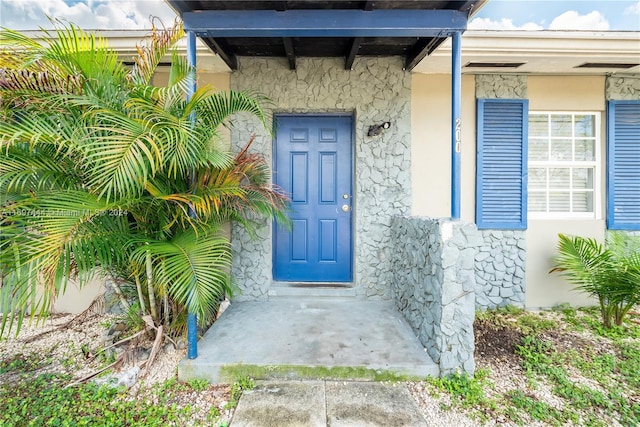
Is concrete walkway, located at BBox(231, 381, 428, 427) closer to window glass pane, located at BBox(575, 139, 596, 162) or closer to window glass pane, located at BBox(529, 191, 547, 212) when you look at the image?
window glass pane, located at BBox(529, 191, 547, 212)

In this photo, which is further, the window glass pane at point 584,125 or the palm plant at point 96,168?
the window glass pane at point 584,125

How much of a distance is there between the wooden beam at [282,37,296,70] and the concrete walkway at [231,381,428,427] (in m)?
2.97

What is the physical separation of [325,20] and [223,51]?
128cm

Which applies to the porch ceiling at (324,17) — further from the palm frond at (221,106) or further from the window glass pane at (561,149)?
the window glass pane at (561,149)

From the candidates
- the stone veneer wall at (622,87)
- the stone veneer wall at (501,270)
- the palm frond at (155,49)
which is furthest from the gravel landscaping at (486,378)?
the stone veneer wall at (622,87)

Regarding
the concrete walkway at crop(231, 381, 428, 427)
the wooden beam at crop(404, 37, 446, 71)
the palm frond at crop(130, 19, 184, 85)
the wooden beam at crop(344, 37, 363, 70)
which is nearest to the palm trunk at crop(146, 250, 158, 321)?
the concrete walkway at crop(231, 381, 428, 427)

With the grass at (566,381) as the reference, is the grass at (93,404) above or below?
below

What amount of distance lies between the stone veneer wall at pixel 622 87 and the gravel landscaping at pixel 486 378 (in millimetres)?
2564

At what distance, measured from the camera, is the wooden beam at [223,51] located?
9.30ft

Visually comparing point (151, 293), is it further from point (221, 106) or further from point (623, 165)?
point (623, 165)

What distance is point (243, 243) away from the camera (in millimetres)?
3463

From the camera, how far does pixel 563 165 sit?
360 cm

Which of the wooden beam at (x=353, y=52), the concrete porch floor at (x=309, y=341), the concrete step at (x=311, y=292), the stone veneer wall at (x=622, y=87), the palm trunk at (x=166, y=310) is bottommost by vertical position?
the concrete porch floor at (x=309, y=341)

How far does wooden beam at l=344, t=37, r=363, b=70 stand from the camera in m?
2.83
